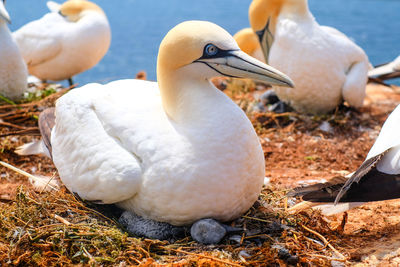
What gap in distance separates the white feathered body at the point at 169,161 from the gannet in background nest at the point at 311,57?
248 cm

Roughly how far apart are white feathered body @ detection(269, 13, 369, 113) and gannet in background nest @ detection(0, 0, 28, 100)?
2.55 m

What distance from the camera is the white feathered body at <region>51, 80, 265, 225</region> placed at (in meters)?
2.57

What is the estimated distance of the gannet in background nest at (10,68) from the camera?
4992 mm

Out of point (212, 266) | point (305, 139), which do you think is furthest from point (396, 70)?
point (212, 266)

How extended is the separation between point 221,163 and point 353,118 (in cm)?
314

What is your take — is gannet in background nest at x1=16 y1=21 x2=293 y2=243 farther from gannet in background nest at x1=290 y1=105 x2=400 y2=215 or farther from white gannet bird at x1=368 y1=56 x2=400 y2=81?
white gannet bird at x1=368 y1=56 x2=400 y2=81

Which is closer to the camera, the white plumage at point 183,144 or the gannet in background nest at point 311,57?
the white plumage at point 183,144

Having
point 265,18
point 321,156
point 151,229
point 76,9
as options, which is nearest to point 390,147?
point 151,229

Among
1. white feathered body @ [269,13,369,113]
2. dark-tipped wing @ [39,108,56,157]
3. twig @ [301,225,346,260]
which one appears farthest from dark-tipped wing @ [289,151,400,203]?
white feathered body @ [269,13,369,113]

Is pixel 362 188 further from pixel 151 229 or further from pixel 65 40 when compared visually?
pixel 65 40

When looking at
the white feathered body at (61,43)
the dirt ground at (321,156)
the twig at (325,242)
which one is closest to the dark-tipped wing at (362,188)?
the twig at (325,242)

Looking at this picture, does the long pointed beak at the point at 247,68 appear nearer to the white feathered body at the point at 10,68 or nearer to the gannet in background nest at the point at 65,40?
the white feathered body at the point at 10,68

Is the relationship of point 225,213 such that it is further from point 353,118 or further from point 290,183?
point 353,118

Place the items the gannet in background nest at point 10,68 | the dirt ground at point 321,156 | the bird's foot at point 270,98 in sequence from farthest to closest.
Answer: the bird's foot at point 270,98, the gannet in background nest at point 10,68, the dirt ground at point 321,156
